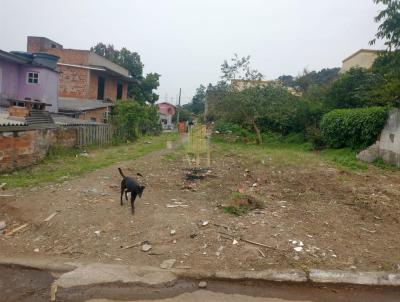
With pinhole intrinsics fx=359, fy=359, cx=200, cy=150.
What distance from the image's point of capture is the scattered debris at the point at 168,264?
14.5ft

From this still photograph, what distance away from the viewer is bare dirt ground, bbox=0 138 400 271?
4.72m

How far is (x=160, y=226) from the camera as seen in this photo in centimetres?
560

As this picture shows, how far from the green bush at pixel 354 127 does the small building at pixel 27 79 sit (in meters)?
13.9

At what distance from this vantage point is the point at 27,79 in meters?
19.9

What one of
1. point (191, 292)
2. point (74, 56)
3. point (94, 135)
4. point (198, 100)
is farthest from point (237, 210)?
point (198, 100)

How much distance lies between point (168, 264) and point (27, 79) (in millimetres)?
18742

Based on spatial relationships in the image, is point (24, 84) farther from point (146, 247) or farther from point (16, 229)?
point (146, 247)

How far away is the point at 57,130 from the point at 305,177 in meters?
8.88

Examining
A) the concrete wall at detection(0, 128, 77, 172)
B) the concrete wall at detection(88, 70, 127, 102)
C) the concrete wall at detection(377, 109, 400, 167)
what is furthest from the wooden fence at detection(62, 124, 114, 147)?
the concrete wall at detection(377, 109, 400, 167)

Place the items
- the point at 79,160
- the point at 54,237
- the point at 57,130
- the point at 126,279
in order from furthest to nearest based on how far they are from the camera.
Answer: the point at 57,130 < the point at 79,160 < the point at 54,237 < the point at 126,279

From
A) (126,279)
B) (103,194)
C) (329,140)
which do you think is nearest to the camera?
(126,279)

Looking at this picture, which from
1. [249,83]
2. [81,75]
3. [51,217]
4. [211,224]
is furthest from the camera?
[81,75]

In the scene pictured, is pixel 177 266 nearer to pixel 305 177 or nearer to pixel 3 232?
pixel 3 232

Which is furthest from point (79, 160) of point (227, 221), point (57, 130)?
point (227, 221)
